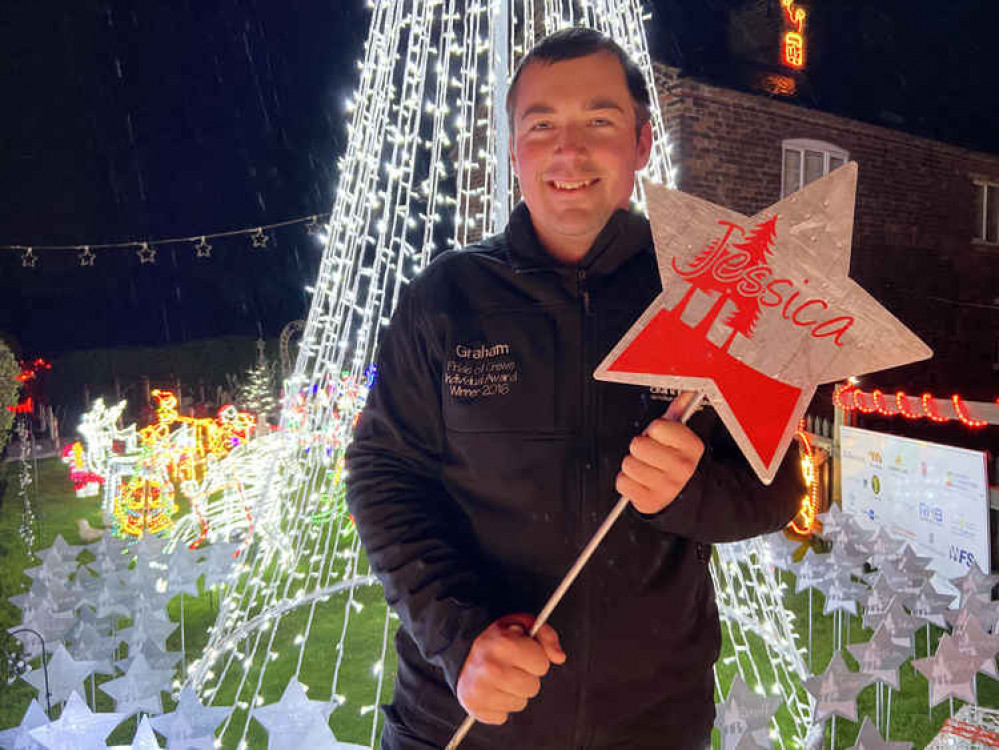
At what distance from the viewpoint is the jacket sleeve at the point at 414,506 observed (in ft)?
3.92

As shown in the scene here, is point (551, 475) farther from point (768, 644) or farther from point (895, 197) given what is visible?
point (895, 197)

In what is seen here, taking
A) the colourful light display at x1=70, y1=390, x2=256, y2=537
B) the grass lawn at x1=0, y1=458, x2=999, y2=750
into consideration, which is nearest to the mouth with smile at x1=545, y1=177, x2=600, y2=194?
the grass lawn at x1=0, y1=458, x2=999, y2=750

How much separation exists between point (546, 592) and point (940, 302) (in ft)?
34.2

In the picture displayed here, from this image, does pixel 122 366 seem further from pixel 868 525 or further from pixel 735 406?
pixel 735 406

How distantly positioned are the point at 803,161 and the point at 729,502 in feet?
27.6

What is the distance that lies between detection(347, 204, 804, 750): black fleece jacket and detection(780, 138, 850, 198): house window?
7746mm

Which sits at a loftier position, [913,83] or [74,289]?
[913,83]

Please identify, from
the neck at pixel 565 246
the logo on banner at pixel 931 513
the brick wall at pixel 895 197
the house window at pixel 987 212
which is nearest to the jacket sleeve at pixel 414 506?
the neck at pixel 565 246

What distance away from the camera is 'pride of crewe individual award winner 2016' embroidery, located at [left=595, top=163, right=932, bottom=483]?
44.1 inches

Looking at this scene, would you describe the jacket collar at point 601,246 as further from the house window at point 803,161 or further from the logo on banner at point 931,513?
the house window at point 803,161

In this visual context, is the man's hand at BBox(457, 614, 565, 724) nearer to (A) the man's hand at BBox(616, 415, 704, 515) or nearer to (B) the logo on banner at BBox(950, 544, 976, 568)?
(A) the man's hand at BBox(616, 415, 704, 515)

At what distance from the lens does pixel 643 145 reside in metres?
1.42

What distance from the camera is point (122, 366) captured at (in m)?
14.8

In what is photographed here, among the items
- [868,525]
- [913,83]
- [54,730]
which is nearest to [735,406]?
[54,730]
